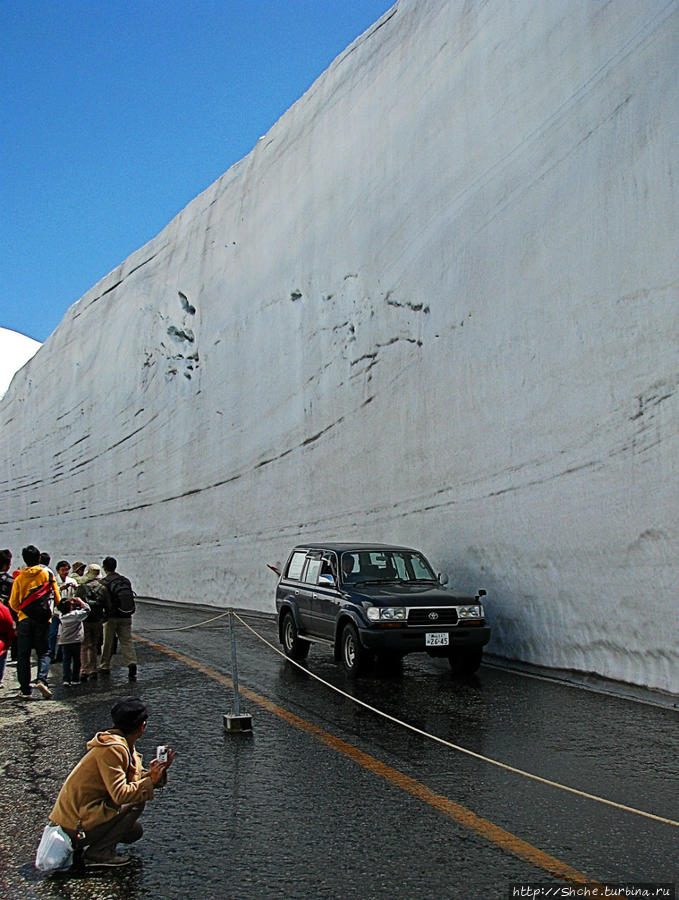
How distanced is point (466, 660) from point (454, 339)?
5.86m

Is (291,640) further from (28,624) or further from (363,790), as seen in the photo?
(363,790)

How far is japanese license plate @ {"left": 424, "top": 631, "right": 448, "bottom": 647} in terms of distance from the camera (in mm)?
9602

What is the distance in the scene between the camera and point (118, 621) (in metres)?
10.2

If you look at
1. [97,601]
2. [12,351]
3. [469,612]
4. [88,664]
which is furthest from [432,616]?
[12,351]

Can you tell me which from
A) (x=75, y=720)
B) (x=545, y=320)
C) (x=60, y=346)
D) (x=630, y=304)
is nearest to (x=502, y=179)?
(x=545, y=320)

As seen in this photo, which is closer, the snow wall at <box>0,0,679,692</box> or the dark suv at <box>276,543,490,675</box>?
the dark suv at <box>276,543,490,675</box>

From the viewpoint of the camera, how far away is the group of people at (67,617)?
9.20 m

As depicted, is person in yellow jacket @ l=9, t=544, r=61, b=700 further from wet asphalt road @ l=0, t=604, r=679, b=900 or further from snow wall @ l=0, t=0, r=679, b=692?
snow wall @ l=0, t=0, r=679, b=692

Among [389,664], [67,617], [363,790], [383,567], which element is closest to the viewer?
Answer: [363,790]

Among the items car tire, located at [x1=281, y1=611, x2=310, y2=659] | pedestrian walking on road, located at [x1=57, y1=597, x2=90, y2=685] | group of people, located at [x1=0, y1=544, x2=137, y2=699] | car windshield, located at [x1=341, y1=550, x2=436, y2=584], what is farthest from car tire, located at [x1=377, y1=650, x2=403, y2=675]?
pedestrian walking on road, located at [x1=57, y1=597, x2=90, y2=685]

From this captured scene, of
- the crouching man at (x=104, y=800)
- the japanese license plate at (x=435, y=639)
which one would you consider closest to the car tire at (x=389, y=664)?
the japanese license plate at (x=435, y=639)

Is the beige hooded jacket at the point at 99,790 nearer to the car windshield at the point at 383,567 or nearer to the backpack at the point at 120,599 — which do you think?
the backpack at the point at 120,599

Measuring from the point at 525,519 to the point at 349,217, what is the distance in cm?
965

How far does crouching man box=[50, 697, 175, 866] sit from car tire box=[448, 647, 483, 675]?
6095 mm
